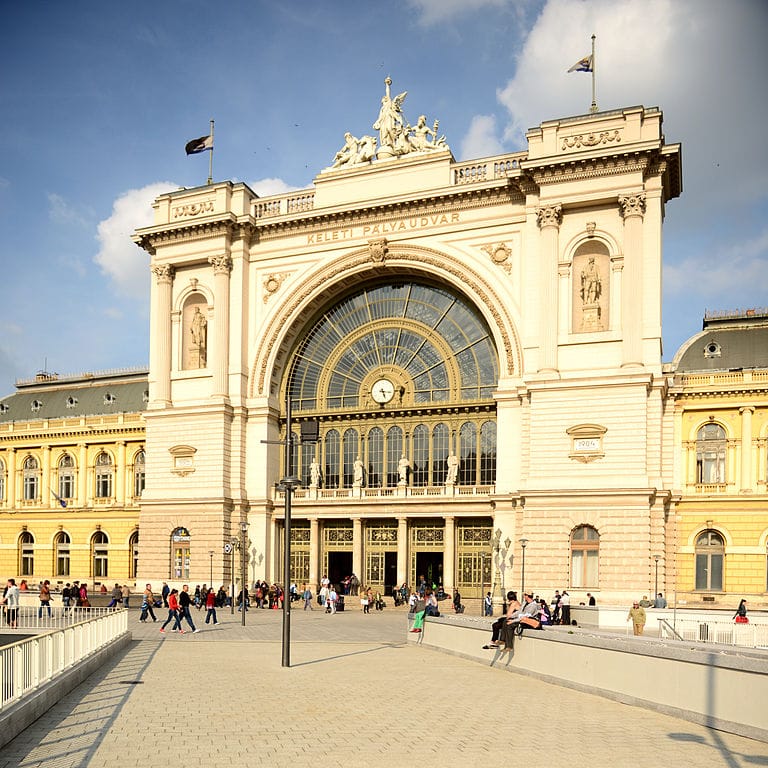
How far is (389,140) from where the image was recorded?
5950 centimetres

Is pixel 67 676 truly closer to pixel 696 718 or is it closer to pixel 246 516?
pixel 696 718

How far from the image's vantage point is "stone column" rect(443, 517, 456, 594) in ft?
178

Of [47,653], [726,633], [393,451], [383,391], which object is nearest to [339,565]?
[393,451]

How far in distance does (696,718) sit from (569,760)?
13.7ft

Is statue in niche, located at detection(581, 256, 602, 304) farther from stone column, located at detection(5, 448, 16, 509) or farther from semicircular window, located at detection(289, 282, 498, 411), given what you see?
stone column, located at detection(5, 448, 16, 509)

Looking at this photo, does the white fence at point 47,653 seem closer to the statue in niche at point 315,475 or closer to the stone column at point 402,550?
the stone column at point 402,550

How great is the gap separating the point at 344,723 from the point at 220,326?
45751mm

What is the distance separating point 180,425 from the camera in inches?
2371

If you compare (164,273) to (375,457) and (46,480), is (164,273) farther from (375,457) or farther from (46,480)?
(46,480)

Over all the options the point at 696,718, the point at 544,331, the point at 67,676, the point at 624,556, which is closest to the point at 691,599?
the point at 624,556

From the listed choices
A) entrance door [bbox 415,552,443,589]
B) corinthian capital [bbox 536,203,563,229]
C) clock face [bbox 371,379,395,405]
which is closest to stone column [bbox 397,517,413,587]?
entrance door [bbox 415,552,443,589]

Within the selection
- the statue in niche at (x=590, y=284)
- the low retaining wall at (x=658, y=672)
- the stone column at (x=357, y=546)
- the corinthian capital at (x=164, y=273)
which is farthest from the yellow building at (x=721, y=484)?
the corinthian capital at (x=164, y=273)

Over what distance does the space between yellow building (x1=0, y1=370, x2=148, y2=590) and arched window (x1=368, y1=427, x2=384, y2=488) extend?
2065cm

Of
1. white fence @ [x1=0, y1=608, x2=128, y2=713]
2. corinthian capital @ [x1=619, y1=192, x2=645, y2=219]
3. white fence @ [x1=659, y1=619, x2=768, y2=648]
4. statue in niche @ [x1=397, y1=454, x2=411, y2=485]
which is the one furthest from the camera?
statue in niche @ [x1=397, y1=454, x2=411, y2=485]
